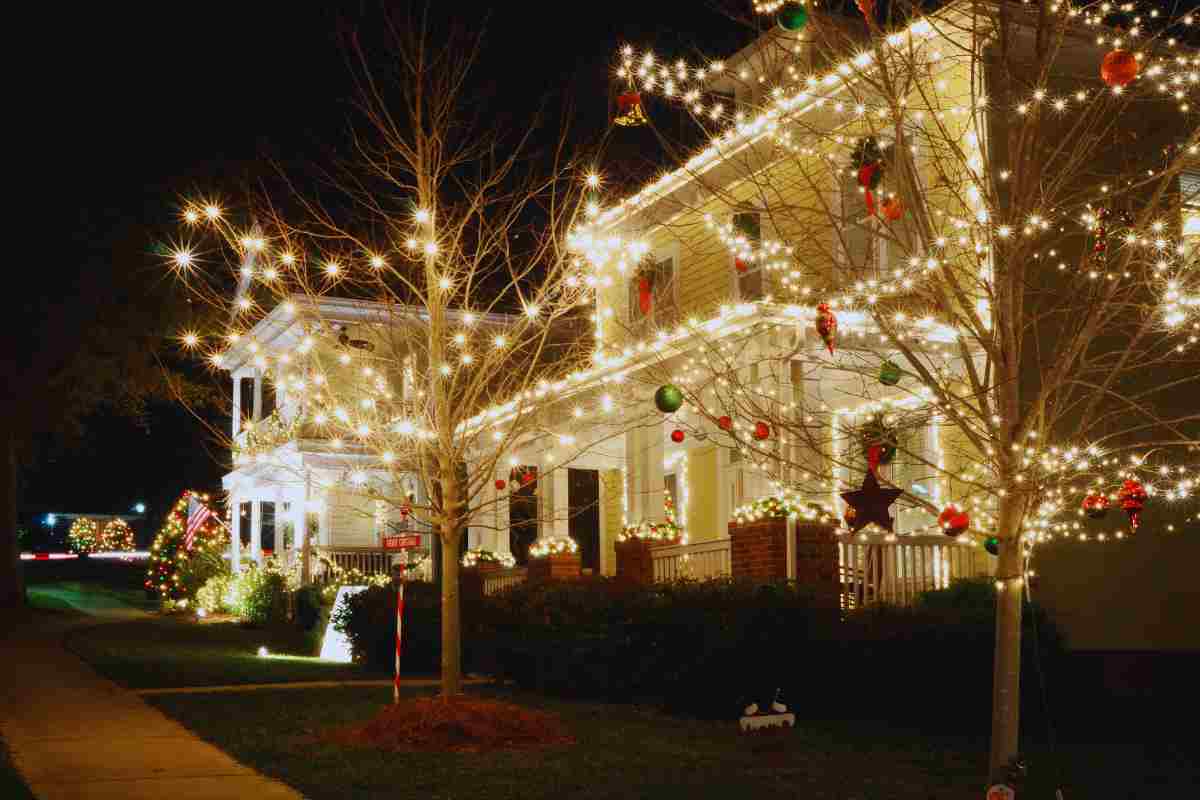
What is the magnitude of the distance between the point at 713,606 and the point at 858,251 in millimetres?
5325

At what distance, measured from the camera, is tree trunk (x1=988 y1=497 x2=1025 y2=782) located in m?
6.52

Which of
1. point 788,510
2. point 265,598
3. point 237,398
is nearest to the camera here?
point 788,510

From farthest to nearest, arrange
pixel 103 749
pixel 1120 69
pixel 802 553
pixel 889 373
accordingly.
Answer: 1. pixel 802 553
2. pixel 103 749
3. pixel 889 373
4. pixel 1120 69

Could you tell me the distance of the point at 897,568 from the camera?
12.7 m

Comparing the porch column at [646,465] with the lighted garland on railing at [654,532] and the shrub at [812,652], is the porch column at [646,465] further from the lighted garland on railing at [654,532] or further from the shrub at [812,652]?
the shrub at [812,652]

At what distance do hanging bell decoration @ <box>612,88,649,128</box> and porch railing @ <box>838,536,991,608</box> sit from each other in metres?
5.59

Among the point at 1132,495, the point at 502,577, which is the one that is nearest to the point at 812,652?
the point at 1132,495

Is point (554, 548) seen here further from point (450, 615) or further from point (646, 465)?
point (450, 615)

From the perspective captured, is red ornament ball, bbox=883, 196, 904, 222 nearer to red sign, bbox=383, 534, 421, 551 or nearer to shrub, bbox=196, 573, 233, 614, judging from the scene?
red sign, bbox=383, 534, 421, 551

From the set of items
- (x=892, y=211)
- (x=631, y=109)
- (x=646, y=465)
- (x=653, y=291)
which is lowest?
(x=646, y=465)

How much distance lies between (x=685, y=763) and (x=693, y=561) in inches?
218

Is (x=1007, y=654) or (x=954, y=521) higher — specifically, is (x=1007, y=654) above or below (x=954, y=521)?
below

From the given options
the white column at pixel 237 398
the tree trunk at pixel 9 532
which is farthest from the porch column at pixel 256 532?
the tree trunk at pixel 9 532

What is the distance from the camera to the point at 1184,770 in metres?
9.20
